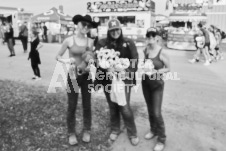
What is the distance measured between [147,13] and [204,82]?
13614 millimetres

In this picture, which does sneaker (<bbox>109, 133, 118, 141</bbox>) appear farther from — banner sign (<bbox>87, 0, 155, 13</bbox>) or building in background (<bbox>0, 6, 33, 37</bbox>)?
building in background (<bbox>0, 6, 33, 37</bbox>)

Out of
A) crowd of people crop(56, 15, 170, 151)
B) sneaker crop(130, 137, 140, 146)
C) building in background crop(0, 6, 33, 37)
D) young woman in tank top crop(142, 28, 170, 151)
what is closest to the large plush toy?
crowd of people crop(56, 15, 170, 151)

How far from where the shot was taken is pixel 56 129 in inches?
168

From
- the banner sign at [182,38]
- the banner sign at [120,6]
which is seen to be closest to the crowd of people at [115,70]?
the banner sign at [182,38]

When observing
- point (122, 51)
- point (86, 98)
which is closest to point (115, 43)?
point (122, 51)

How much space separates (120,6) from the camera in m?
21.4

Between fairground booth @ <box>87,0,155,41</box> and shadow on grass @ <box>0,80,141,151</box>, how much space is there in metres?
14.1

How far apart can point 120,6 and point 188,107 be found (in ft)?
56.9

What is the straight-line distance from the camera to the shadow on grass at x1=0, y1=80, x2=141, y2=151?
3.81 meters

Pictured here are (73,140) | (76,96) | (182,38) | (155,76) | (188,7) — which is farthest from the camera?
(188,7)

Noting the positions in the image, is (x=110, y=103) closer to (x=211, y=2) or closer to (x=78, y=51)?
(x=78, y=51)

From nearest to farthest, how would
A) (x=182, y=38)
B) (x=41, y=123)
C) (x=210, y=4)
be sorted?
(x=41, y=123) → (x=182, y=38) → (x=210, y=4)

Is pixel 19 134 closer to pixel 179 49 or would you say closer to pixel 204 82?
pixel 204 82

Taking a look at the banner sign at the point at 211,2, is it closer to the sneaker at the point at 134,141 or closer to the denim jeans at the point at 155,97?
the denim jeans at the point at 155,97
